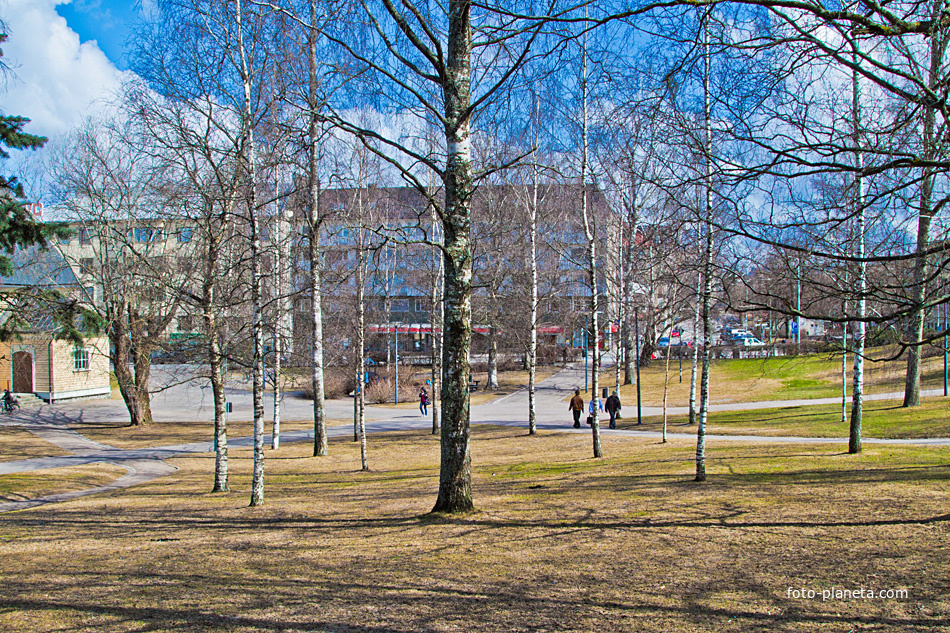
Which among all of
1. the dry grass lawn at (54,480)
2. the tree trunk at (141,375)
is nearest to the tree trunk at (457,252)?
the dry grass lawn at (54,480)

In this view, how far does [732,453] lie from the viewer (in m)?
15.0

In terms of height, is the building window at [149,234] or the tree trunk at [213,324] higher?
the building window at [149,234]

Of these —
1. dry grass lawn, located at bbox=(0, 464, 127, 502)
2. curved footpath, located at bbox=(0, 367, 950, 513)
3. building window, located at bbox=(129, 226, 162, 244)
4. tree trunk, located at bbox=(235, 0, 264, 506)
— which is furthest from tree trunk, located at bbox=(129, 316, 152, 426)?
tree trunk, located at bbox=(235, 0, 264, 506)

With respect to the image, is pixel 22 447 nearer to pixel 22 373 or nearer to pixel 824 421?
pixel 22 373

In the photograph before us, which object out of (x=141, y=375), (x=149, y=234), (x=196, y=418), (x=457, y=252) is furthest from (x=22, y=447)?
(x=457, y=252)

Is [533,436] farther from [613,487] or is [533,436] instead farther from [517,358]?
[517,358]

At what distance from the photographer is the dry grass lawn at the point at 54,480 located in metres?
15.0

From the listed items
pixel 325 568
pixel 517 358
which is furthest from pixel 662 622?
pixel 517 358

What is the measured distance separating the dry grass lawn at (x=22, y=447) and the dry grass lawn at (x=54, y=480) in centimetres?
434

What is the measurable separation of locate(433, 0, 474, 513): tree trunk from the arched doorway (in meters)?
39.6

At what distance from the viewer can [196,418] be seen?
117 feet

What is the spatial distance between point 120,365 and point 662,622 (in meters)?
29.4

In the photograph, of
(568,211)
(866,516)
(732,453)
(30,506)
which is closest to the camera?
(866,516)

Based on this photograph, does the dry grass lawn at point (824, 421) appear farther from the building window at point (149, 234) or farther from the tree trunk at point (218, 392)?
the building window at point (149, 234)
